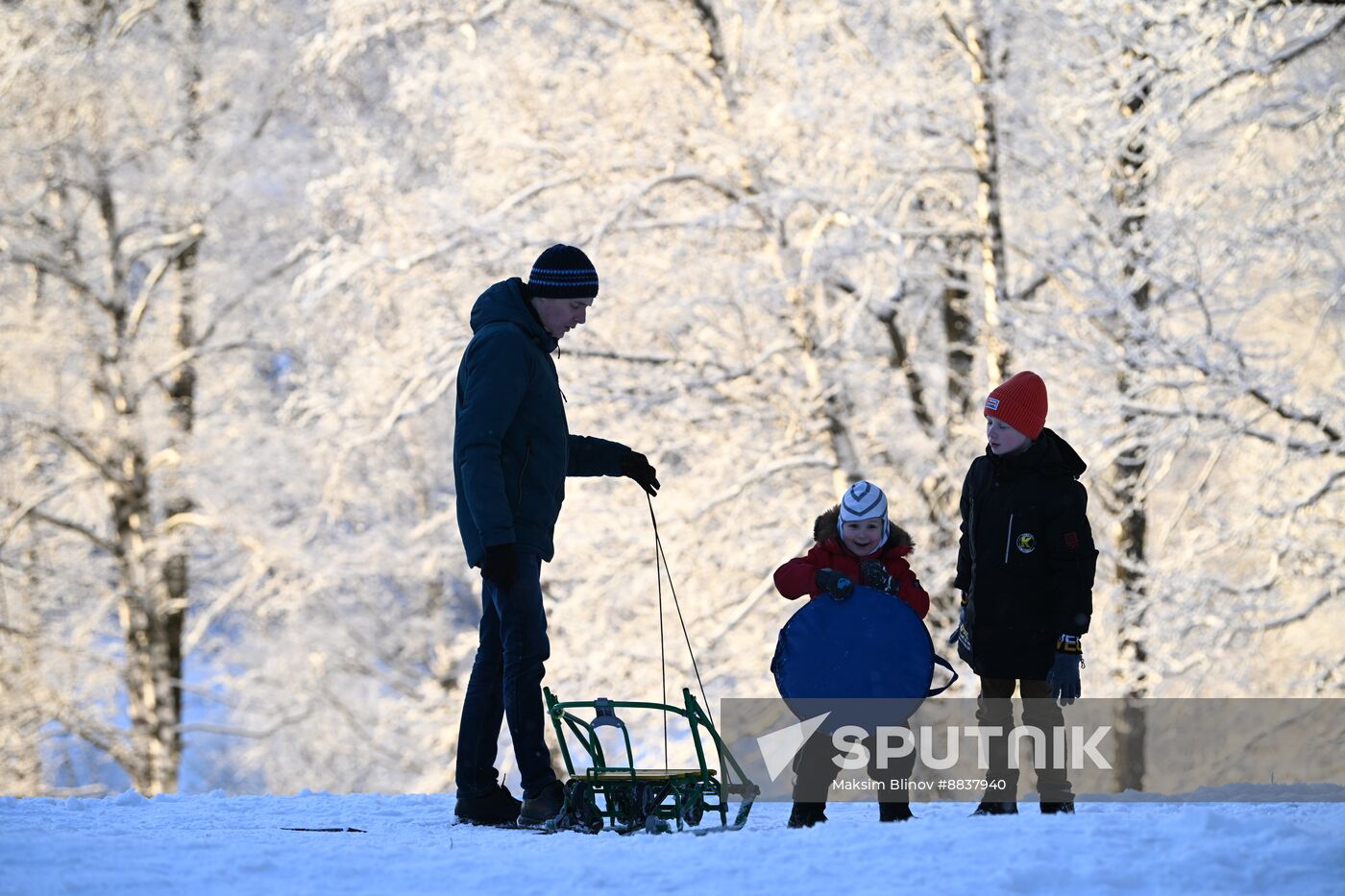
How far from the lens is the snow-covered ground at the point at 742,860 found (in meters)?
3.36

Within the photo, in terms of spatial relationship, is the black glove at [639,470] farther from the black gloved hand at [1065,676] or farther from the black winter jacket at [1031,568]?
the black gloved hand at [1065,676]

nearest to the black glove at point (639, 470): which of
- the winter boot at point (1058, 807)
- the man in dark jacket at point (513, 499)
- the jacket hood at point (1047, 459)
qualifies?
the man in dark jacket at point (513, 499)

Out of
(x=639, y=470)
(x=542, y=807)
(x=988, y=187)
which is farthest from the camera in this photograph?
(x=988, y=187)

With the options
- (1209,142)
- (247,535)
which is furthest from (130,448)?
(1209,142)

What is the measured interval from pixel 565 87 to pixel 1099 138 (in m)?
4.58

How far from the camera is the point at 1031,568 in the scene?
4664 millimetres

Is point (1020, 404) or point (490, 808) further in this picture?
point (490, 808)

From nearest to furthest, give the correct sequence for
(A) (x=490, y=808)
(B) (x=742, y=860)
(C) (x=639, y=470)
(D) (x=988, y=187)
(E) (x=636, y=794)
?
(B) (x=742, y=860) < (E) (x=636, y=794) < (A) (x=490, y=808) < (C) (x=639, y=470) < (D) (x=988, y=187)

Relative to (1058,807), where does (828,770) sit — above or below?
above

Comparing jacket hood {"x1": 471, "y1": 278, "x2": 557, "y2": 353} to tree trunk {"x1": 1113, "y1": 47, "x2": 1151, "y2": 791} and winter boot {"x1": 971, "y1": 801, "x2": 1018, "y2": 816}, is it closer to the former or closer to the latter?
winter boot {"x1": 971, "y1": 801, "x2": 1018, "y2": 816}

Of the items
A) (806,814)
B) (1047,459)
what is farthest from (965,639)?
(806,814)

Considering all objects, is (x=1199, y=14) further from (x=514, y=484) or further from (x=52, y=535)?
(x=52, y=535)

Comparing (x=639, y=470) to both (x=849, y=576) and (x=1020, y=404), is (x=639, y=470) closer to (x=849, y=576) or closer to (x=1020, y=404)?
(x=849, y=576)

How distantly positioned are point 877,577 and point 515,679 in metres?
1.19
